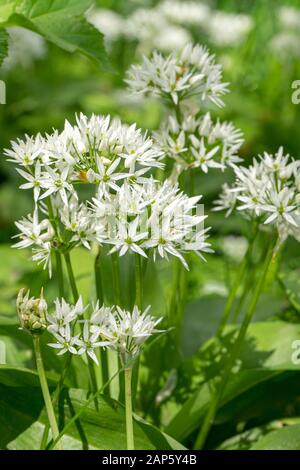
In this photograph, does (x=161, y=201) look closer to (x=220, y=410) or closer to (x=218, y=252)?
(x=220, y=410)

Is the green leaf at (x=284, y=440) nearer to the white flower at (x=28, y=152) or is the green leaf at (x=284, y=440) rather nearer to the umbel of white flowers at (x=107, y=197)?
the umbel of white flowers at (x=107, y=197)

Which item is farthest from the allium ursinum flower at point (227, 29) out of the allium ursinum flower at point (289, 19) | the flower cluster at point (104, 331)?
the flower cluster at point (104, 331)

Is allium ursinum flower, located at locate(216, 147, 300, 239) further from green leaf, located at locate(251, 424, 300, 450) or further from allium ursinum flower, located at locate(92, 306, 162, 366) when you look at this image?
green leaf, located at locate(251, 424, 300, 450)

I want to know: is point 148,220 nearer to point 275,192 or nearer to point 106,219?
point 106,219

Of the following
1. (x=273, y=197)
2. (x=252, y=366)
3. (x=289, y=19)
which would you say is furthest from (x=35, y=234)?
(x=289, y=19)

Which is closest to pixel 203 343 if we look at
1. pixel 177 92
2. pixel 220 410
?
pixel 220 410
